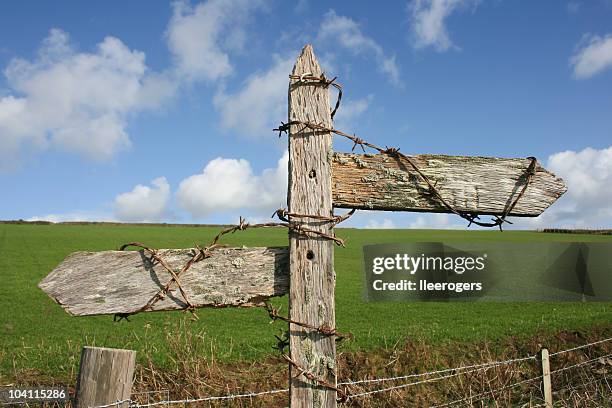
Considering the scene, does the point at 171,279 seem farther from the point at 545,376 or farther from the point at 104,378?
the point at 545,376

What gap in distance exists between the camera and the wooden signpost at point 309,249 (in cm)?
311

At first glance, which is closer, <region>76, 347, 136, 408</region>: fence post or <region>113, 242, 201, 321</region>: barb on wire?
<region>113, 242, 201, 321</region>: barb on wire

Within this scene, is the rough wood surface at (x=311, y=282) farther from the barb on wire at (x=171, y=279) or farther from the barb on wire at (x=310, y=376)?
the barb on wire at (x=171, y=279)

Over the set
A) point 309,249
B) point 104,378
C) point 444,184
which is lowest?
point 104,378

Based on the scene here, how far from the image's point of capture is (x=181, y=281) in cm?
316

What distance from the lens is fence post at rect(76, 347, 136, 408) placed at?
10.8 ft

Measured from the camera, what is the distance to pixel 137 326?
46.1 ft

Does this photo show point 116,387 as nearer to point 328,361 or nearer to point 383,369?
point 328,361

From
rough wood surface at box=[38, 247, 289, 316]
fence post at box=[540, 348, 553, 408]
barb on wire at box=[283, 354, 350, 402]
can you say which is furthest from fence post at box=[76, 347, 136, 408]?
fence post at box=[540, 348, 553, 408]

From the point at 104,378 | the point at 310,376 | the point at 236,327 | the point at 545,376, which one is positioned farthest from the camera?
the point at 236,327

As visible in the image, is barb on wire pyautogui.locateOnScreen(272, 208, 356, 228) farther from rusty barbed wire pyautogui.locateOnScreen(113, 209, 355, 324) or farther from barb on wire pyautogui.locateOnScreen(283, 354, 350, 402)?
barb on wire pyautogui.locateOnScreen(283, 354, 350, 402)

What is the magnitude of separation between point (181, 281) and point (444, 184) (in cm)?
168

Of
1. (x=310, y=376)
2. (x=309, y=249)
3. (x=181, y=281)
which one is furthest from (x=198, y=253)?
(x=310, y=376)

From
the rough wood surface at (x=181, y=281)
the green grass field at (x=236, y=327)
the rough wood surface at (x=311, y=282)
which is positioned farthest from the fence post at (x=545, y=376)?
the rough wood surface at (x=181, y=281)
